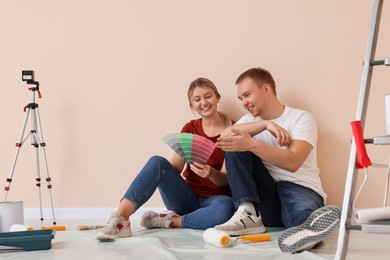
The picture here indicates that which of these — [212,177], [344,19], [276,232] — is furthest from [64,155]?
[344,19]

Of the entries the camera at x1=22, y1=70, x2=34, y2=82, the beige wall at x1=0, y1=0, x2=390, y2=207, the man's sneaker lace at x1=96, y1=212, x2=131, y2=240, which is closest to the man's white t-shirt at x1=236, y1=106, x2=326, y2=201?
the beige wall at x1=0, y1=0, x2=390, y2=207

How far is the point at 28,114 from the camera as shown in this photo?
4422mm

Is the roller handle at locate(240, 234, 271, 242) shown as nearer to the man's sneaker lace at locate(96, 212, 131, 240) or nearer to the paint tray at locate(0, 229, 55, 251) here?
the man's sneaker lace at locate(96, 212, 131, 240)

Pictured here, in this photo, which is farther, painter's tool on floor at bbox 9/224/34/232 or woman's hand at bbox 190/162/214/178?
woman's hand at bbox 190/162/214/178

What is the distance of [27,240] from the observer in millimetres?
2770

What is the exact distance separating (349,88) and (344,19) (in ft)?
1.56

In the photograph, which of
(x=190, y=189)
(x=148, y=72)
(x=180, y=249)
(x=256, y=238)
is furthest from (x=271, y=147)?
(x=148, y=72)

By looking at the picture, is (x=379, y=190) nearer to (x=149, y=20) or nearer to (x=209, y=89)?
(x=209, y=89)

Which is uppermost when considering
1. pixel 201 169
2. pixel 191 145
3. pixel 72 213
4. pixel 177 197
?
pixel 191 145

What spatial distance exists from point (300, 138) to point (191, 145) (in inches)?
Answer: 24.3

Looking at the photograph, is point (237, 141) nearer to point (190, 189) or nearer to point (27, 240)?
point (190, 189)

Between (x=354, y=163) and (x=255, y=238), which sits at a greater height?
(x=354, y=163)

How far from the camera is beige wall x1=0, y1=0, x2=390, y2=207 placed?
3850mm

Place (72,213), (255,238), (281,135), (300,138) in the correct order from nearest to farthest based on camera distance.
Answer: (255,238) → (281,135) → (300,138) → (72,213)
